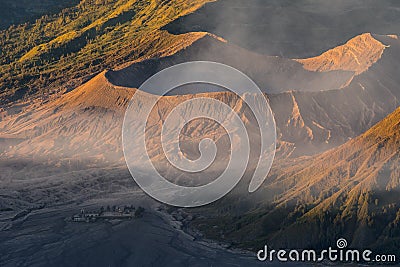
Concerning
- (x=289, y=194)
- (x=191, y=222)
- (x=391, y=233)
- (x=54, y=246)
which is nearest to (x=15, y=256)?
(x=54, y=246)

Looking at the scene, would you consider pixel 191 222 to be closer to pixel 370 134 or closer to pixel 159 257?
pixel 159 257

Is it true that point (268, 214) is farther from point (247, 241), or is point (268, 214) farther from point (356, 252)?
point (356, 252)

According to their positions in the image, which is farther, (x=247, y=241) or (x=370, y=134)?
(x=370, y=134)

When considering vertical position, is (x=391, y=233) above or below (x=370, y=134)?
below

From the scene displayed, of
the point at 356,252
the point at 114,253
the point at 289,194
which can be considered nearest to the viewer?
the point at 356,252

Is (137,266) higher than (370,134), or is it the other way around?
(370,134)

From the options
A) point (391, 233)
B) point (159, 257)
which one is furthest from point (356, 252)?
point (159, 257)

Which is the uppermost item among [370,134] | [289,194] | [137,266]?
[370,134]

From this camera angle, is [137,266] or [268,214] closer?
[137,266]

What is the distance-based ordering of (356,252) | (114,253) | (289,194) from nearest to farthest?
(356,252) < (114,253) < (289,194)
